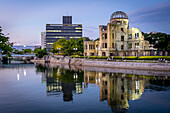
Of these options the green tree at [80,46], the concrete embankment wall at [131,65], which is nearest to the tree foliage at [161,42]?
the concrete embankment wall at [131,65]

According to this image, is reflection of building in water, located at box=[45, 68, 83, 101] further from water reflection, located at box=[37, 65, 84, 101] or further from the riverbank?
the riverbank

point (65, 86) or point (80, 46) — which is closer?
point (65, 86)

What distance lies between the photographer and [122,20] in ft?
307

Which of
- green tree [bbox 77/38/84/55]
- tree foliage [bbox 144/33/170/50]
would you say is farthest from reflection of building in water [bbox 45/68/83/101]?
green tree [bbox 77/38/84/55]

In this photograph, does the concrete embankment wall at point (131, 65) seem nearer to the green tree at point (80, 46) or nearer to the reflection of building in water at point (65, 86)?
the reflection of building in water at point (65, 86)

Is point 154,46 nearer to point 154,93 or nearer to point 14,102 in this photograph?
point 154,93

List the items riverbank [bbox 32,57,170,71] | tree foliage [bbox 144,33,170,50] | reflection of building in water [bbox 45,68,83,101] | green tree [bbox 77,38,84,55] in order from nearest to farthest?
1. reflection of building in water [bbox 45,68,83,101]
2. riverbank [bbox 32,57,170,71]
3. tree foliage [bbox 144,33,170,50]
4. green tree [bbox 77,38,84,55]

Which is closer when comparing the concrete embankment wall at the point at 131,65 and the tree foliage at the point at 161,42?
the concrete embankment wall at the point at 131,65

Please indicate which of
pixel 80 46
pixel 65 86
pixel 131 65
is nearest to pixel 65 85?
pixel 65 86

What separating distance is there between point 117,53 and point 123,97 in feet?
210

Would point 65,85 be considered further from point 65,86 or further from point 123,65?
point 123,65

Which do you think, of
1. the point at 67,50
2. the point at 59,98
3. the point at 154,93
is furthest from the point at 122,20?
the point at 59,98

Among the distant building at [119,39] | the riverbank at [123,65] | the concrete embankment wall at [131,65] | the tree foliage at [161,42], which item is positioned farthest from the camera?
the tree foliage at [161,42]

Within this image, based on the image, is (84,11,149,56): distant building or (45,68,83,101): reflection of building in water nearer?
(45,68,83,101): reflection of building in water
